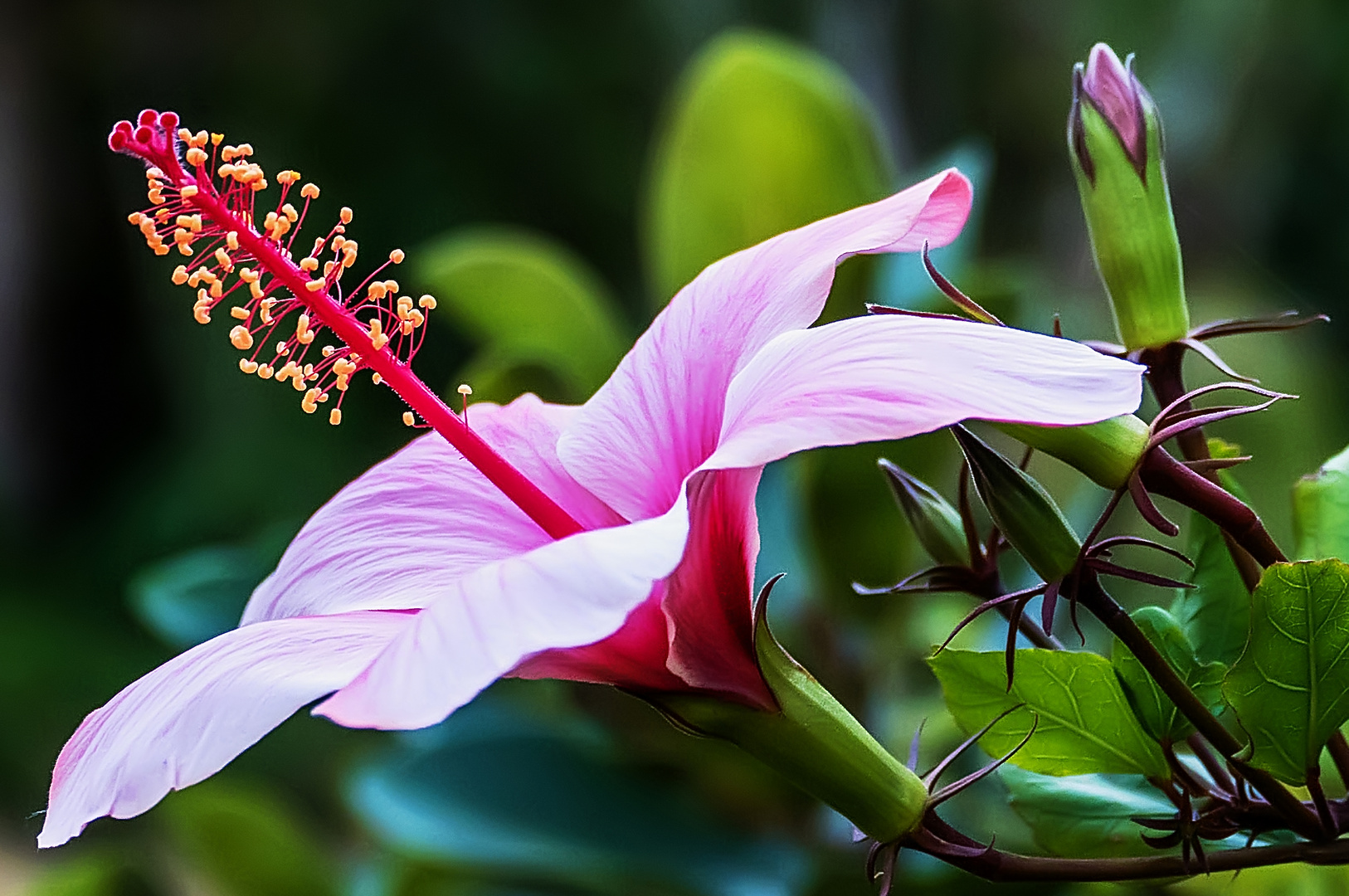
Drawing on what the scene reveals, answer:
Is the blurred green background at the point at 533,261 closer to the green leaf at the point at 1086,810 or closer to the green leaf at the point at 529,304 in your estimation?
the green leaf at the point at 529,304

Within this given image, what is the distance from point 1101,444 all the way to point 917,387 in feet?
0.19

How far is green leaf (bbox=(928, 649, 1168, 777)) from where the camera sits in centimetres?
33

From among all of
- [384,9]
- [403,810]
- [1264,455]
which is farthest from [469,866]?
[384,9]

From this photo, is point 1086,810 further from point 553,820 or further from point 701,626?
point 553,820

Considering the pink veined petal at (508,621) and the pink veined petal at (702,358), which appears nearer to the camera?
the pink veined petal at (508,621)

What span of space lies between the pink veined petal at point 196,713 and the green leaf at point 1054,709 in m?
0.15

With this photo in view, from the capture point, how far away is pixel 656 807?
2.49 ft

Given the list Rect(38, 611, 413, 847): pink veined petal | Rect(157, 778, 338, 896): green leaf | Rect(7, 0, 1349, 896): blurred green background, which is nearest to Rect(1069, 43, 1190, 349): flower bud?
Rect(38, 611, 413, 847): pink veined petal

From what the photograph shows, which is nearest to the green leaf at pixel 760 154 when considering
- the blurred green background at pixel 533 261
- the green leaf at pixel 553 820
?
the blurred green background at pixel 533 261

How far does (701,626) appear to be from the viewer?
0.33 metres

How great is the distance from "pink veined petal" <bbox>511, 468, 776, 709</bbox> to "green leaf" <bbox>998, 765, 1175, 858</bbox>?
10cm

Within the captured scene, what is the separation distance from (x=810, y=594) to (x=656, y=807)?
17 cm

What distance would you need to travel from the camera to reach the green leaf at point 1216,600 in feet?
1.18

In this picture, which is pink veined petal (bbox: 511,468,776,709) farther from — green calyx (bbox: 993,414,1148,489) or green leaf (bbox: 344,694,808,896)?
green leaf (bbox: 344,694,808,896)
